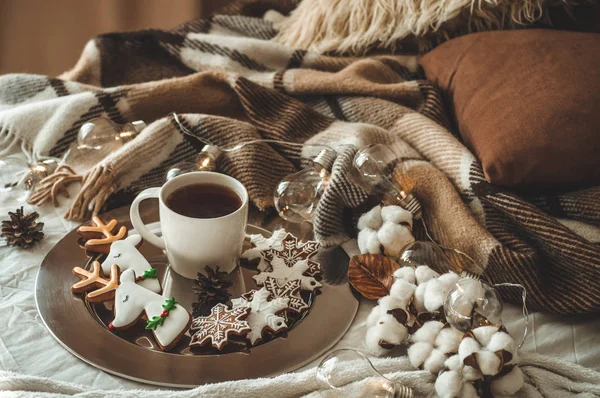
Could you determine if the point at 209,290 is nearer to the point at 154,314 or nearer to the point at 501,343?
the point at 154,314

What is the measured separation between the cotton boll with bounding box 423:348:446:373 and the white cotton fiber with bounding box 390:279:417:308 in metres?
0.06

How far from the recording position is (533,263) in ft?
2.20

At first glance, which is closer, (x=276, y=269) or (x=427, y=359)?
(x=427, y=359)

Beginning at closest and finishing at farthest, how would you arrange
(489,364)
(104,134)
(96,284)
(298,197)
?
(489,364) → (96,284) → (298,197) → (104,134)

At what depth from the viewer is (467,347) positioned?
0.54 m

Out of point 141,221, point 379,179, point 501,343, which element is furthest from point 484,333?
point 141,221

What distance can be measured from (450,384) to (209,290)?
0.24m

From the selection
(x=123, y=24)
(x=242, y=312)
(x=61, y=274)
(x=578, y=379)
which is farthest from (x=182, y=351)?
(x=123, y=24)

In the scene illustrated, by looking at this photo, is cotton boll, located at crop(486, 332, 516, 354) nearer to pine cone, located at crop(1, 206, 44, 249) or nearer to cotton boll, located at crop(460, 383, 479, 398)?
cotton boll, located at crop(460, 383, 479, 398)

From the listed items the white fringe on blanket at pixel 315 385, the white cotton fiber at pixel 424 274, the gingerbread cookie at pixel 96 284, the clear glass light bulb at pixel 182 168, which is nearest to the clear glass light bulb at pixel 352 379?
the white fringe on blanket at pixel 315 385

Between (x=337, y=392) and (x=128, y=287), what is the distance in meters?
0.22

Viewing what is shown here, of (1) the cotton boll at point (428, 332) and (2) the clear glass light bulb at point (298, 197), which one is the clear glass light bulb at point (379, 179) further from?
(1) the cotton boll at point (428, 332)

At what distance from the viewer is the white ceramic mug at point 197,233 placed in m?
0.61

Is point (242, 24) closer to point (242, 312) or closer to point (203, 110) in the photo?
point (203, 110)
